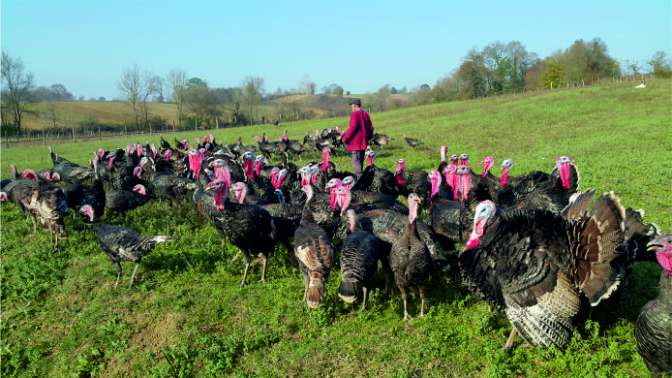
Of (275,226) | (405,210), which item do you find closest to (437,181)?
(405,210)

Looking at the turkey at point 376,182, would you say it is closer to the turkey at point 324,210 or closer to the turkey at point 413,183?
the turkey at point 413,183

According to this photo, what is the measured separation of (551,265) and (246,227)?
400 cm

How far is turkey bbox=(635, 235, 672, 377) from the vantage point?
351 centimetres

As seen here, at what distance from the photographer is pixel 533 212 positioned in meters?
4.80

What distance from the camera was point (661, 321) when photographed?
3537 mm

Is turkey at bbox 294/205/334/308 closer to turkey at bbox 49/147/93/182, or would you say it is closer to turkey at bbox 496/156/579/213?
turkey at bbox 496/156/579/213

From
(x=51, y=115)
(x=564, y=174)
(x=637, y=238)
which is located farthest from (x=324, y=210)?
(x=51, y=115)

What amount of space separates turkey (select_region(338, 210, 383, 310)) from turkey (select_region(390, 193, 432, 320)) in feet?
0.91

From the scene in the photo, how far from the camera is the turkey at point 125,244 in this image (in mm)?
6832

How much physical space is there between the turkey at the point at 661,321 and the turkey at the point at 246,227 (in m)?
4.71

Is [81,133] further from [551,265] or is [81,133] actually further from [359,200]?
[551,265]

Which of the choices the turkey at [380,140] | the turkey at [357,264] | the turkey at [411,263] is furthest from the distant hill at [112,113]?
the turkey at [411,263]

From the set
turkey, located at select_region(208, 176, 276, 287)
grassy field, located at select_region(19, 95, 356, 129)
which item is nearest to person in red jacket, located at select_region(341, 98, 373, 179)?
turkey, located at select_region(208, 176, 276, 287)

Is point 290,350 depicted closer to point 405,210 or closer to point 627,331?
point 405,210
